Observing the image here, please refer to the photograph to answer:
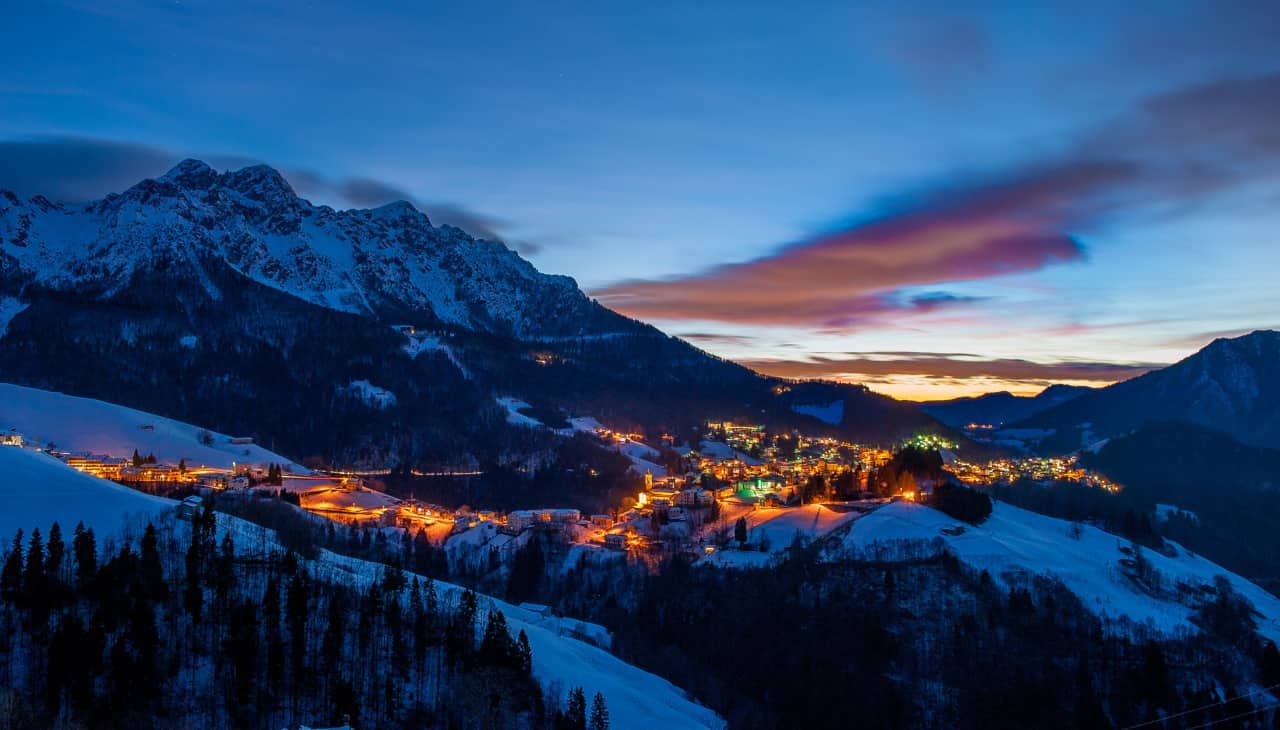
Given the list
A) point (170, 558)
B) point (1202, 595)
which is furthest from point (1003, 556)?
point (170, 558)

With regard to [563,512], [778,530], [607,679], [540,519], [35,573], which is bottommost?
[607,679]

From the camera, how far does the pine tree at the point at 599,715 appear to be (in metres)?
60.0

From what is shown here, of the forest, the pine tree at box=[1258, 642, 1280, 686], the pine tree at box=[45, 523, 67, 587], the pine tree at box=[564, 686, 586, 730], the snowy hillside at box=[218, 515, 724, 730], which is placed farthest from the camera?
the pine tree at box=[1258, 642, 1280, 686]

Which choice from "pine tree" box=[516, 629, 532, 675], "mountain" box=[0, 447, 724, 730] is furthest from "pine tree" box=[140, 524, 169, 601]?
"pine tree" box=[516, 629, 532, 675]

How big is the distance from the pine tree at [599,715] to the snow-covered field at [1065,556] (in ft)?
180

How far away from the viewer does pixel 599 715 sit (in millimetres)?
60875

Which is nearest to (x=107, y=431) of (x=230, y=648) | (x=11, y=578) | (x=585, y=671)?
(x=11, y=578)

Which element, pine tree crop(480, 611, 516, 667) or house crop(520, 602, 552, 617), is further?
house crop(520, 602, 552, 617)

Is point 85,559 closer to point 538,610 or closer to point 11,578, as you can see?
point 11,578

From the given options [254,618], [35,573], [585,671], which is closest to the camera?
[35,573]

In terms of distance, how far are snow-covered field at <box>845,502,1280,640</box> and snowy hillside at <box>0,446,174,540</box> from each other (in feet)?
255

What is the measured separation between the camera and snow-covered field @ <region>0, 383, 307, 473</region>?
6038 inches

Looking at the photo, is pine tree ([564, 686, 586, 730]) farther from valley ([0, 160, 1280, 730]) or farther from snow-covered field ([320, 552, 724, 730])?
snow-covered field ([320, 552, 724, 730])

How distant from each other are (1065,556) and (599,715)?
237 feet
